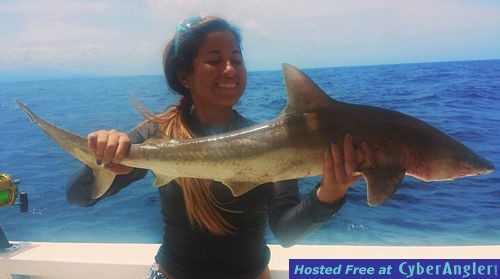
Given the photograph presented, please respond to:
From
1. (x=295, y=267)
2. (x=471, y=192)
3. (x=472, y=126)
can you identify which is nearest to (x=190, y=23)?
(x=295, y=267)

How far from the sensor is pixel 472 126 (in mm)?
12016

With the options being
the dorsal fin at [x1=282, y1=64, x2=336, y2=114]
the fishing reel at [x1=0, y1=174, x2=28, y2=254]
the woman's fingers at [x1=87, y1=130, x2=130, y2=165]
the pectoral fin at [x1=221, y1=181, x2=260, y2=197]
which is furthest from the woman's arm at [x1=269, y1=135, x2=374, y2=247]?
the fishing reel at [x1=0, y1=174, x2=28, y2=254]

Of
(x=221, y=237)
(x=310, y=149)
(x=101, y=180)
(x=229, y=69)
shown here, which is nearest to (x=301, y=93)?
(x=310, y=149)

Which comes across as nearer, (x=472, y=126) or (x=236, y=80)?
(x=236, y=80)

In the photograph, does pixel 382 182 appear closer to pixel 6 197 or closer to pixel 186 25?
pixel 186 25

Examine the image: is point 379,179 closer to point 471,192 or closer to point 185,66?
point 185,66

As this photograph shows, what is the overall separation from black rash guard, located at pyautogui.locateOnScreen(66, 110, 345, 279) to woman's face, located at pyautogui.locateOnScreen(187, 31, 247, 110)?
1.25 feet

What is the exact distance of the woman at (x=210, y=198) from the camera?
2.17 metres

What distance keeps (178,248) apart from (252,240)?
0.39 metres

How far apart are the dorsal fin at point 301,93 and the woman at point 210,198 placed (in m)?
0.36

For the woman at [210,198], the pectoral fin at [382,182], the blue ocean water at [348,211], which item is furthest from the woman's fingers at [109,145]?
the blue ocean water at [348,211]

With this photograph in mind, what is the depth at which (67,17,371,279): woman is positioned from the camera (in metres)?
2.17

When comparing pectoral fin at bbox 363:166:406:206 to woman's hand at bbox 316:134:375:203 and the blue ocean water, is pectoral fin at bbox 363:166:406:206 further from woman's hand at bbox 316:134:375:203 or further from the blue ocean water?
the blue ocean water

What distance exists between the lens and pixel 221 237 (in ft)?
7.35
